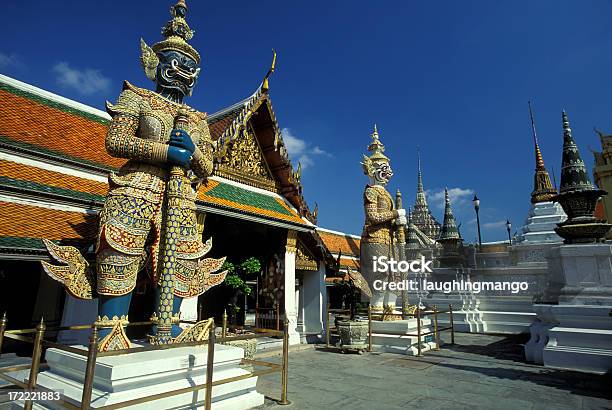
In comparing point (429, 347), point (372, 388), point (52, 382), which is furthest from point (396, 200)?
point (52, 382)

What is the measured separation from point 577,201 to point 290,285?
694 cm

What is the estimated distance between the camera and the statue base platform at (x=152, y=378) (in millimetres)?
3166

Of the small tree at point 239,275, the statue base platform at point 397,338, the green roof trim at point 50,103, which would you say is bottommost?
the statue base platform at point 397,338

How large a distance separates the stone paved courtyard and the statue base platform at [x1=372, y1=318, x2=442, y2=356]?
13.5 inches

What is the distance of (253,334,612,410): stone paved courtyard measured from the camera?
447 cm

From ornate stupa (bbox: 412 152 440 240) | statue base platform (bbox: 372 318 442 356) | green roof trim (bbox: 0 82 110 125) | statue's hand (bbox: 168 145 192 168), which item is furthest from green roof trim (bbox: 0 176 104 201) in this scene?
ornate stupa (bbox: 412 152 440 240)

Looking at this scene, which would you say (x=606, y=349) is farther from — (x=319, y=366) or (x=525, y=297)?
(x=525, y=297)

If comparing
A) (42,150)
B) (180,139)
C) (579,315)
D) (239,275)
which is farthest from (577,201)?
(42,150)

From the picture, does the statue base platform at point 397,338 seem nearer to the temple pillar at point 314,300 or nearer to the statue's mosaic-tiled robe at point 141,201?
the temple pillar at point 314,300

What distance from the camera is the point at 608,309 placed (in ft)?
20.6

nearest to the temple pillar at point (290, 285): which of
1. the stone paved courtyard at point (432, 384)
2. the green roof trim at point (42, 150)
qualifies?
the stone paved courtyard at point (432, 384)

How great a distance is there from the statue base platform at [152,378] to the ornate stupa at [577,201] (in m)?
7.29

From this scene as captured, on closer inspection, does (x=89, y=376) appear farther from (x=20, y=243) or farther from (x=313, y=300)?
(x=313, y=300)

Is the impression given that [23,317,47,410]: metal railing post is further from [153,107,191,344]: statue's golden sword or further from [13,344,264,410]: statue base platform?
[153,107,191,344]: statue's golden sword
